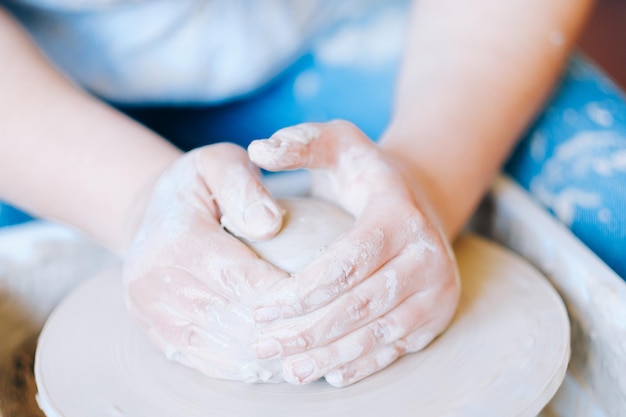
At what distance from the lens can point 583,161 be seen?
1050mm

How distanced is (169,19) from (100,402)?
69 centimetres

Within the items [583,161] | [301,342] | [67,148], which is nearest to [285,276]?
[301,342]

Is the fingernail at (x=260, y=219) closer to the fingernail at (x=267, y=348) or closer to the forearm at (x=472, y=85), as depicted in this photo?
the fingernail at (x=267, y=348)

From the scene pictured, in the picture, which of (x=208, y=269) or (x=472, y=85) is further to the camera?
(x=472, y=85)

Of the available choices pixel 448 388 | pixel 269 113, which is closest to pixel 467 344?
pixel 448 388

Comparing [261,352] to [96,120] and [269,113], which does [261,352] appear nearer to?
[96,120]

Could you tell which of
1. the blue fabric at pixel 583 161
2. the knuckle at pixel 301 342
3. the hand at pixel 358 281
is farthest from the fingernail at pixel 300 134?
the blue fabric at pixel 583 161

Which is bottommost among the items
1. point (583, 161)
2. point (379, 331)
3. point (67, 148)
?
point (67, 148)

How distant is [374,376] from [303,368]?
3.7 inches

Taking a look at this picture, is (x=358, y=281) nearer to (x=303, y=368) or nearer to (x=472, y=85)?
(x=303, y=368)

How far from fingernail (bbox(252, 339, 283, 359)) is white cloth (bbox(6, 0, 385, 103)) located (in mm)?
646

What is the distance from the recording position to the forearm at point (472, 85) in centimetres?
100

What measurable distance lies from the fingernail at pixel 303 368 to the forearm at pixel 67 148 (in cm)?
36

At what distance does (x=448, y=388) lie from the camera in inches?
28.7
